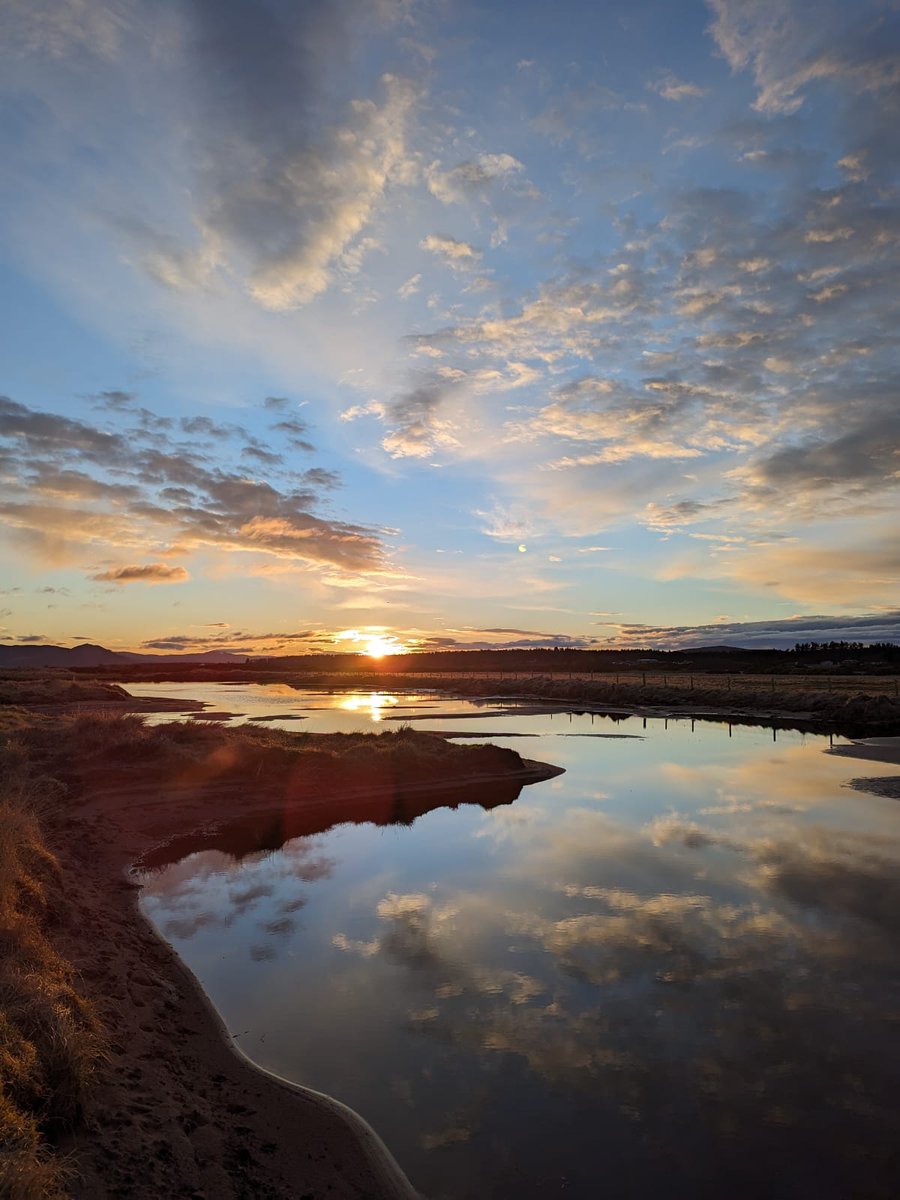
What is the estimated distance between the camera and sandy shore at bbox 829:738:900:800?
2672 centimetres

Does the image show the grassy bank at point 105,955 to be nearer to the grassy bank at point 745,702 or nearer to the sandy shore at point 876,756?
the sandy shore at point 876,756

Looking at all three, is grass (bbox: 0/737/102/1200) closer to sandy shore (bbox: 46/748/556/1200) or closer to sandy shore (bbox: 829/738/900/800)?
sandy shore (bbox: 46/748/556/1200)

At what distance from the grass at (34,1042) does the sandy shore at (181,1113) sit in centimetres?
29

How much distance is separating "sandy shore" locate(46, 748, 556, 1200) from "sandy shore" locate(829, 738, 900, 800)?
2475cm

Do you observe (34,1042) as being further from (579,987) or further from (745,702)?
(745,702)

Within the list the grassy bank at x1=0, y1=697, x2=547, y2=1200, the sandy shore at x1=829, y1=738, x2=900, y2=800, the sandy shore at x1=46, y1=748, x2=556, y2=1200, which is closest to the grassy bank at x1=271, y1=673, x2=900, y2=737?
the sandy shore at x1=829, y1=738, x2=900, y2=800

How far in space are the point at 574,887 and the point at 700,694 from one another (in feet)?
212

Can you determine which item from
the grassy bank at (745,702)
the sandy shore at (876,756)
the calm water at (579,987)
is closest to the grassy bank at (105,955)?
the calm water at (579,987)

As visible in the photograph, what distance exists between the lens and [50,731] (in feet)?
98.7

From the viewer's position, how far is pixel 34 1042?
6578mm

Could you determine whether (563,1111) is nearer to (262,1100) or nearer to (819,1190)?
(819,1190)

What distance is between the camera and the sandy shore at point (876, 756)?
1052 inches

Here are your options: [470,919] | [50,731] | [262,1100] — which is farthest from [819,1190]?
[50,731]

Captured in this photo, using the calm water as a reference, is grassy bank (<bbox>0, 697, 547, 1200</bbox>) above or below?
above
